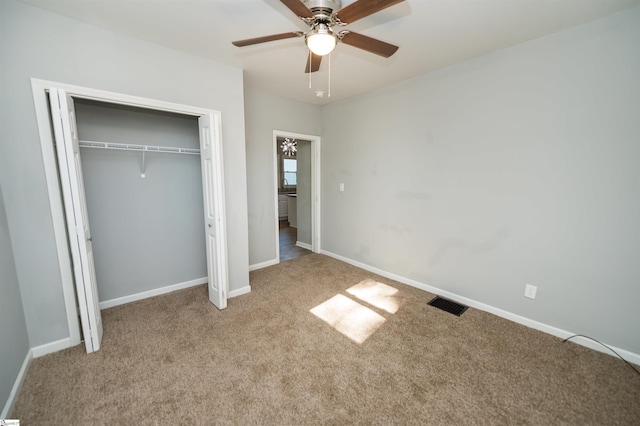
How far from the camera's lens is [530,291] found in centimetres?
243

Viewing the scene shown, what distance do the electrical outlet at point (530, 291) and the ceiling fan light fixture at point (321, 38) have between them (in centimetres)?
279

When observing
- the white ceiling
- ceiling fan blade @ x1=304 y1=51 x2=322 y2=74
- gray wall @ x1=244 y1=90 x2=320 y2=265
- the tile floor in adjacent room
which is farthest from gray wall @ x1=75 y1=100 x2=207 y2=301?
ceiling fan blade @ x1=304 y1=51 x2=322 y2=74

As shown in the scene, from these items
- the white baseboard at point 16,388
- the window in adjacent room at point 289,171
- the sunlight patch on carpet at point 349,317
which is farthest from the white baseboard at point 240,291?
the window in adjacent room at point 289,171

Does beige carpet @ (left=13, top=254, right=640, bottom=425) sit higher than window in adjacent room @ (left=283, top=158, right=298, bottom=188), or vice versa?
window in adjacent room @ (left=283, top=158, right=298, bottom=188)

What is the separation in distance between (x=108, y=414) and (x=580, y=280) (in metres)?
3.70

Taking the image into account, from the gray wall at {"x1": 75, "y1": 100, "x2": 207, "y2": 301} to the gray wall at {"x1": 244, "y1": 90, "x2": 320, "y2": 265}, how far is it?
755 millimetres

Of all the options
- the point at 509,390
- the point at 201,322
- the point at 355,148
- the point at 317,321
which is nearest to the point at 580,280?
the point at 509,390

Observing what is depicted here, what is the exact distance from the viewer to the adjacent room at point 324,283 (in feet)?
5.61

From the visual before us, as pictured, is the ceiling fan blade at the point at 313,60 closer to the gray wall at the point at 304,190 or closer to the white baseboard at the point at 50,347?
the gray wall at the point at 304,190

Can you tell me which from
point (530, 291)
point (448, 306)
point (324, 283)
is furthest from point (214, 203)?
point (530, 291)

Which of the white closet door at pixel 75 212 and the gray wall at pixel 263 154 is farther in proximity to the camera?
the gray wall at pixel 263 154

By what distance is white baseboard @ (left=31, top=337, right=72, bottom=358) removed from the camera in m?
2.02

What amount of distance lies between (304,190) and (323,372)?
355cm

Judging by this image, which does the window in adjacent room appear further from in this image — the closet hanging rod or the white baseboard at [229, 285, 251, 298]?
the white baseboard at [229, 285, 251, 298]
